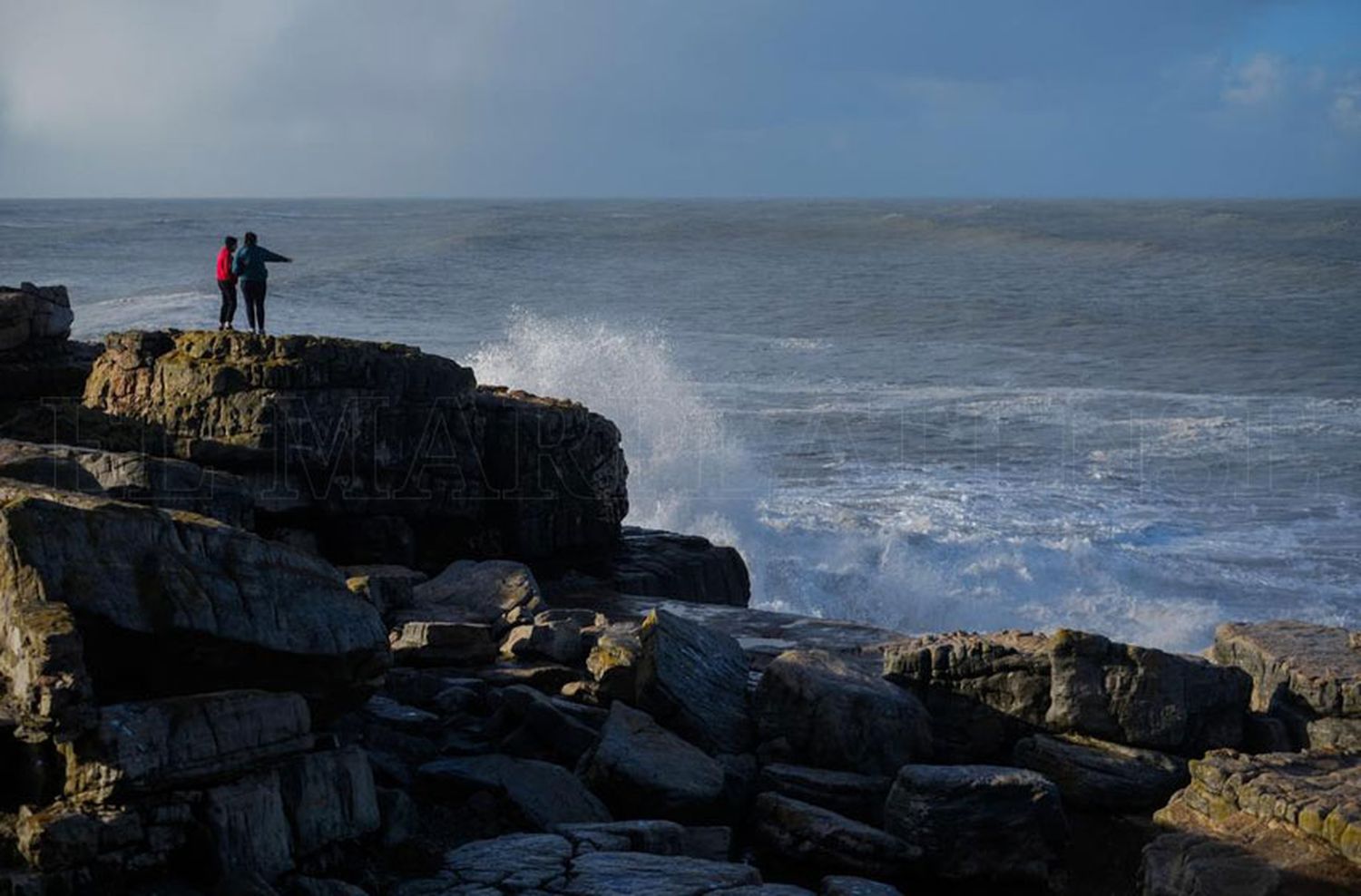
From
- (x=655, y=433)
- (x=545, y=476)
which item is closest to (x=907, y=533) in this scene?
(x=655, y=433)

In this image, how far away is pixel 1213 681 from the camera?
32.0 ft

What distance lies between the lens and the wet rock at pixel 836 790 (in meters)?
9.08

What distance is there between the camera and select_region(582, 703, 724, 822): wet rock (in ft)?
28.2

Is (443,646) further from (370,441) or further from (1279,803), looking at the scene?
(1279,803)

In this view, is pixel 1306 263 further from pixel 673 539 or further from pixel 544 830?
pixel 544 830

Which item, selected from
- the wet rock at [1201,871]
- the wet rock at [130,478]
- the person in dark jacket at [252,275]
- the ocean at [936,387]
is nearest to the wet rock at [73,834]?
the wet rock at [130,478]

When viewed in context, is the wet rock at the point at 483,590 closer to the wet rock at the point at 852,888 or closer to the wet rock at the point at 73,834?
the wet rock at the point at 852,888

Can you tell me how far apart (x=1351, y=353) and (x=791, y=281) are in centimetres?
2559

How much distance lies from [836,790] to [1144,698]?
2031mm

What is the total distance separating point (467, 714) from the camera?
963cm

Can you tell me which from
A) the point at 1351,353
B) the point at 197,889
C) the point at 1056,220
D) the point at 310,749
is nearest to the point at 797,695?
the point at 310,749

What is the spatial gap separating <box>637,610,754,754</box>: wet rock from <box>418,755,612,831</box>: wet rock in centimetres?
118

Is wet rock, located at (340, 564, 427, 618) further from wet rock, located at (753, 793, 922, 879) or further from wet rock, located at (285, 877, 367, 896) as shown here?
wet rock, located at (285, 877, 367, 896)

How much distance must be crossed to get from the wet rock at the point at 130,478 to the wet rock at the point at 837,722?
143 inches
